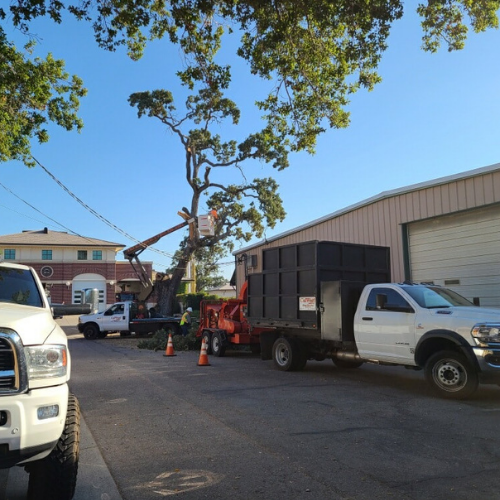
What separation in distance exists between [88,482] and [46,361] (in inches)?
64.4

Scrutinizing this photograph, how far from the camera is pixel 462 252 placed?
13.5m

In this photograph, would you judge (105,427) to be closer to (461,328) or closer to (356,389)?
(356,389)

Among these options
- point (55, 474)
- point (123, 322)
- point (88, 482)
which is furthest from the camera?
point (123, 322)

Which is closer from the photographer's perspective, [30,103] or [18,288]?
[18,288]

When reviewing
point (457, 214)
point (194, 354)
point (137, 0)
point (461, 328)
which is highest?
point (137, 0)

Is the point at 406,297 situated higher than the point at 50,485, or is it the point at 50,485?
the point at 406,297

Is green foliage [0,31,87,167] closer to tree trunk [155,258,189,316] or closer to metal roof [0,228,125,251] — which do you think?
tree trunk [155,258,189,316]

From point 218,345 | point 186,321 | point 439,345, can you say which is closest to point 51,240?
point 186,321

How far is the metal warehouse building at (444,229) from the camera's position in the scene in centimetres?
1254

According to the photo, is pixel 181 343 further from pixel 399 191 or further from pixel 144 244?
pixel 144 244

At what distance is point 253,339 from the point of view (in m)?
14.8

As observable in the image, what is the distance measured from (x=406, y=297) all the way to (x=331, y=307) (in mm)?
1669

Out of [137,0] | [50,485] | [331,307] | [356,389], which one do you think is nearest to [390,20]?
[137,0]

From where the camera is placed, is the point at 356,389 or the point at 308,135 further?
the point at 308,135
